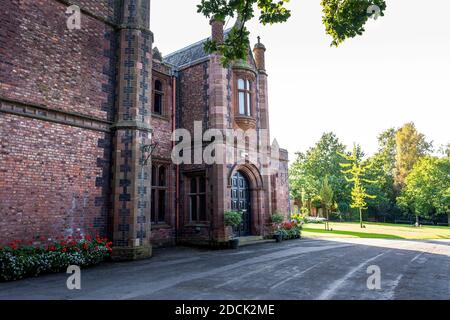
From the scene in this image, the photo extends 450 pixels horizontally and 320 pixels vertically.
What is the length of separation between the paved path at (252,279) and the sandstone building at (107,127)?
2.21 metres

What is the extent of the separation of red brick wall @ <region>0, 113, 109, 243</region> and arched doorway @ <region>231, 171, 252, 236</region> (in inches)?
273

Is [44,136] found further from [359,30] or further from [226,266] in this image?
[359,30]

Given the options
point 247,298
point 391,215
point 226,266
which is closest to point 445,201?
point 391,215

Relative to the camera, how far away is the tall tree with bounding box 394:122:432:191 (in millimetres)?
46531

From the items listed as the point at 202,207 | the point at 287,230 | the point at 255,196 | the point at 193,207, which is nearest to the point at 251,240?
the point at 255,196

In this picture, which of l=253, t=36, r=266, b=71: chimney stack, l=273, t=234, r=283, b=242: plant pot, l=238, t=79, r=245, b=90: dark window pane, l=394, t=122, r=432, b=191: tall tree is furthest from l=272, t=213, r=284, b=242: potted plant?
l=394, t=122, r=432, b=191: tall tree

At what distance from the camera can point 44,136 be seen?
31.8 ft

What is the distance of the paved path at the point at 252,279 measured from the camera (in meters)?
6.00

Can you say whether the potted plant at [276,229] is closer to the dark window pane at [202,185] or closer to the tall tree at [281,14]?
the dark window pane at [202,185]

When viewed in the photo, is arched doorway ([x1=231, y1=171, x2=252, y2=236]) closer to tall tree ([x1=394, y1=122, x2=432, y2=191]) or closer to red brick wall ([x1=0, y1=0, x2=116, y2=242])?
red brick wall ([x1=0, y1=0, x2=116, y2=242])

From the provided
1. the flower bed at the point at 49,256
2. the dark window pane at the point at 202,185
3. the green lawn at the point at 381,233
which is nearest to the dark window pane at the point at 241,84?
the dark window pane at the point at 202,185

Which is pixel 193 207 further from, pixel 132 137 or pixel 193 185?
pixel 132 137

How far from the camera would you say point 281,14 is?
278 inches

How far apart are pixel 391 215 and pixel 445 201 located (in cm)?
1006
